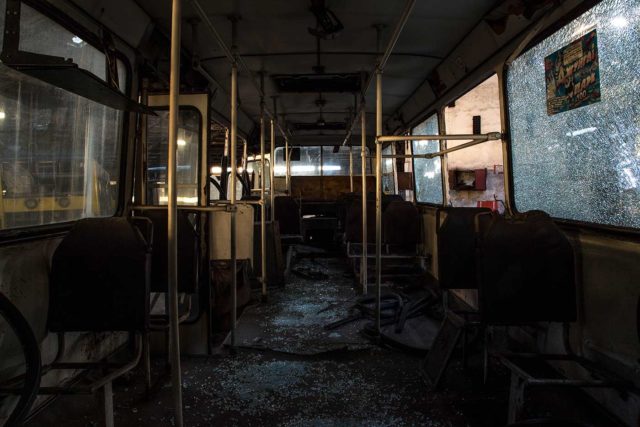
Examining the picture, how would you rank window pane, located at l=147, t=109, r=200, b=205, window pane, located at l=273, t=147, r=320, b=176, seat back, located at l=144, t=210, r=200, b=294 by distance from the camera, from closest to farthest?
1. seat back, located at l=144, t=210, r=200, b=294
2. window pane, located at l=147, t=109, r=200, b=205
3. window pane, located at l=273, t=147, r=320, b=176

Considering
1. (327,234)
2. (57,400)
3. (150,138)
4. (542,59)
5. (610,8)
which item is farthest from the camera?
(327,234)

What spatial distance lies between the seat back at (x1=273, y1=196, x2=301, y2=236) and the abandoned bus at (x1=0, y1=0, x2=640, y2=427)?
8.22 feet

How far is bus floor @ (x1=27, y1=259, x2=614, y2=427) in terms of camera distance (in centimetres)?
221

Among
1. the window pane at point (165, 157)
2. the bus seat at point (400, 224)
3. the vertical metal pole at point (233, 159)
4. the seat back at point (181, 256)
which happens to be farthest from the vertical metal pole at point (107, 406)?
the bus seat at point (400, 224)

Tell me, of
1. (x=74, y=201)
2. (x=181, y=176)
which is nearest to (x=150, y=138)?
(x=181, y=176)

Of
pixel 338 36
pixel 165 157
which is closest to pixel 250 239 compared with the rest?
pixel 165 157

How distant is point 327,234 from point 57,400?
6630 millimetres

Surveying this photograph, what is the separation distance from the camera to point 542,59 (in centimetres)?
267

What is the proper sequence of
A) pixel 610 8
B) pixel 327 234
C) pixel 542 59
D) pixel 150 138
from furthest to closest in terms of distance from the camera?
1. pixel 327 234
2. pixel 150 138
3. pixel 542 59
4. pixel 610 8

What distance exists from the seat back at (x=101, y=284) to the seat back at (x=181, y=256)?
25.6 inches

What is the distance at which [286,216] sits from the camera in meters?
6.82

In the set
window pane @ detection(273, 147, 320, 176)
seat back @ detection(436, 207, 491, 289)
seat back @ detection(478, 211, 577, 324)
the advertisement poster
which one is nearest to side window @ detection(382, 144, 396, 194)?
window pane @ detection(273, 147, 320, 176)

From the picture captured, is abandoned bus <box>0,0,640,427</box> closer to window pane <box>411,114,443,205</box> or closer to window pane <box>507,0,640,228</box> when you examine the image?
window pane <box>507,0,640,228</box>

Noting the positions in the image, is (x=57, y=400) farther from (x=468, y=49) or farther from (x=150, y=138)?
(x=468, y=49)
